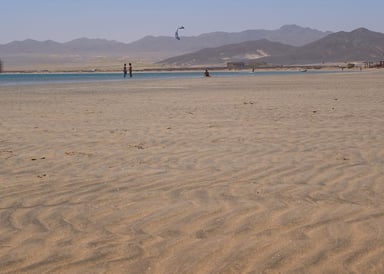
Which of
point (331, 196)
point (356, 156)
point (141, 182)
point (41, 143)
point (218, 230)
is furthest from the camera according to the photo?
point (41, 143)

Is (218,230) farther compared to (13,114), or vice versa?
(13,114)

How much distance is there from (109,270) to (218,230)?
1.02 metres

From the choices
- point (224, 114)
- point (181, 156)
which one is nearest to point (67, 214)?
point (181, 156)

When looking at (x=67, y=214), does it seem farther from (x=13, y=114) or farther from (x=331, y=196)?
(x=13, y=114)

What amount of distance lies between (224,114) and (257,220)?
8.87m

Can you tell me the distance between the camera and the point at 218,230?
14.5 feet

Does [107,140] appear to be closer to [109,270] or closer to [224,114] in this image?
[224,114]

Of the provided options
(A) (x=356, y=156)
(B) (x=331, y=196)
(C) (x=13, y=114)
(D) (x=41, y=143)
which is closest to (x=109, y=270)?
(B) (x=331, y=196)

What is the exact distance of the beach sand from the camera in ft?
12.7

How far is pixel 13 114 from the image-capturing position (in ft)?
47.6

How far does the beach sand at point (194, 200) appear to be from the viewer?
3865 millimetres

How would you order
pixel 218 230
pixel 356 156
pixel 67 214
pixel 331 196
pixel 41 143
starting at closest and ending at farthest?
pixel 218 230
pixel 67 214
pixel 331 196
pixel 356 156
pixel 41 143

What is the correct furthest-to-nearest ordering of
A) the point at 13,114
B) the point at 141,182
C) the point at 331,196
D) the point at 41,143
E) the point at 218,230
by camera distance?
1. the point at 13,114
2. the point at 41,143
3. the point at 141,182
4. the point at 331,196
5. the point at 218,230

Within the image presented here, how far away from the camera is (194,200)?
5.32 m
